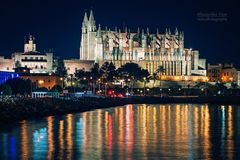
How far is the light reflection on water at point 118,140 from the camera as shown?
36.8 meters

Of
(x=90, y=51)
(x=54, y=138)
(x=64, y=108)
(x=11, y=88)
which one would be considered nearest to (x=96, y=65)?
(x=90, y=51)

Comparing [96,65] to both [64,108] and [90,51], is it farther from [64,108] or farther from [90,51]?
[64,108]

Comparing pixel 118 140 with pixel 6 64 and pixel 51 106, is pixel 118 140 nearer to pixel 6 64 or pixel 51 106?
pixel 51 106

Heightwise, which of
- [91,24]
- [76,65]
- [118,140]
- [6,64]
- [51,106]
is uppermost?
[91,24]

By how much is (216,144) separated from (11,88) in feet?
210

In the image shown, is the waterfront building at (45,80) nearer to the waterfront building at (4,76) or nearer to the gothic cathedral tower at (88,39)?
the waterfront building at (4,76)

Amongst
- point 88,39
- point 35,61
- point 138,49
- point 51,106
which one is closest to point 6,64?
point 35,61

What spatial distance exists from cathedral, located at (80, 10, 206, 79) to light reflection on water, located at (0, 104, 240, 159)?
107749 millimetres

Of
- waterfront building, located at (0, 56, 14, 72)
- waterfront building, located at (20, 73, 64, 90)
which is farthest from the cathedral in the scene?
waterfront building, located at (20, 73, 64, 90)

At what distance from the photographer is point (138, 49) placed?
174 meters

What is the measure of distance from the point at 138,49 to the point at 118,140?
13072 centimetres

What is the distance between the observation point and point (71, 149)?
38.6 m

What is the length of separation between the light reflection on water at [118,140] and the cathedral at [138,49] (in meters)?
108

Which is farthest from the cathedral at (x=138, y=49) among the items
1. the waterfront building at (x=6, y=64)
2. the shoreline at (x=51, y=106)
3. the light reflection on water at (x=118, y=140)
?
the light reflection on water at (x=118, y=140)
